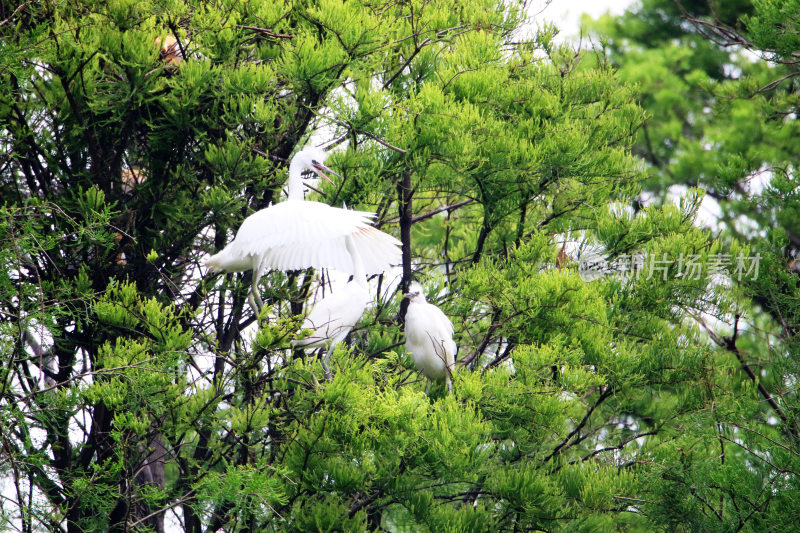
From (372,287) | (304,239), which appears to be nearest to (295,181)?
(304,239)

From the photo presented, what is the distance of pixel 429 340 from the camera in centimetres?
439

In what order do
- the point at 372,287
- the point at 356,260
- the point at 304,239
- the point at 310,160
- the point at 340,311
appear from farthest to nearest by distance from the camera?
the point at 372,287, the point at 310,160, the point at 340,311, the point at 356,260, the point at 304,239

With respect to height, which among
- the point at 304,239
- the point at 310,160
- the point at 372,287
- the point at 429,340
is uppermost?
the point at 310,160

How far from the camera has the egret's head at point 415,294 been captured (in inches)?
178

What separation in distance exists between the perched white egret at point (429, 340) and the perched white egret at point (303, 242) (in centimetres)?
33

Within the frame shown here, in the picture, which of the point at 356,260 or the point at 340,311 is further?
the point at 340,311

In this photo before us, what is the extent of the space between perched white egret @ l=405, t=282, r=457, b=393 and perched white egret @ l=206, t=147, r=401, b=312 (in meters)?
0.33

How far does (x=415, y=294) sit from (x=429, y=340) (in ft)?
0.94

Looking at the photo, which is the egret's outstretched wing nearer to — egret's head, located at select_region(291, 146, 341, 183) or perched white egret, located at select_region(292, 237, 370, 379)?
perched white egret, located at select_region(292, 237, 370, 379)

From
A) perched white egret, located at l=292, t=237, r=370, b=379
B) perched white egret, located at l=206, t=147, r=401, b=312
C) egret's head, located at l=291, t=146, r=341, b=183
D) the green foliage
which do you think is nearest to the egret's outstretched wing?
perched white egret, located at l=206, t=147, r=401, b=312

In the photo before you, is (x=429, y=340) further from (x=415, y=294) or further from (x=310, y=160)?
(x=310, y=160)

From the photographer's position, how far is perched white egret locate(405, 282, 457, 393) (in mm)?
4355

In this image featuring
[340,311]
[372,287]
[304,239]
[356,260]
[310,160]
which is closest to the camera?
[304,239]

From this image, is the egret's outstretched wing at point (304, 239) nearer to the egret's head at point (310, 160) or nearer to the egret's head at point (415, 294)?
the egret's head at point (415, 294)
